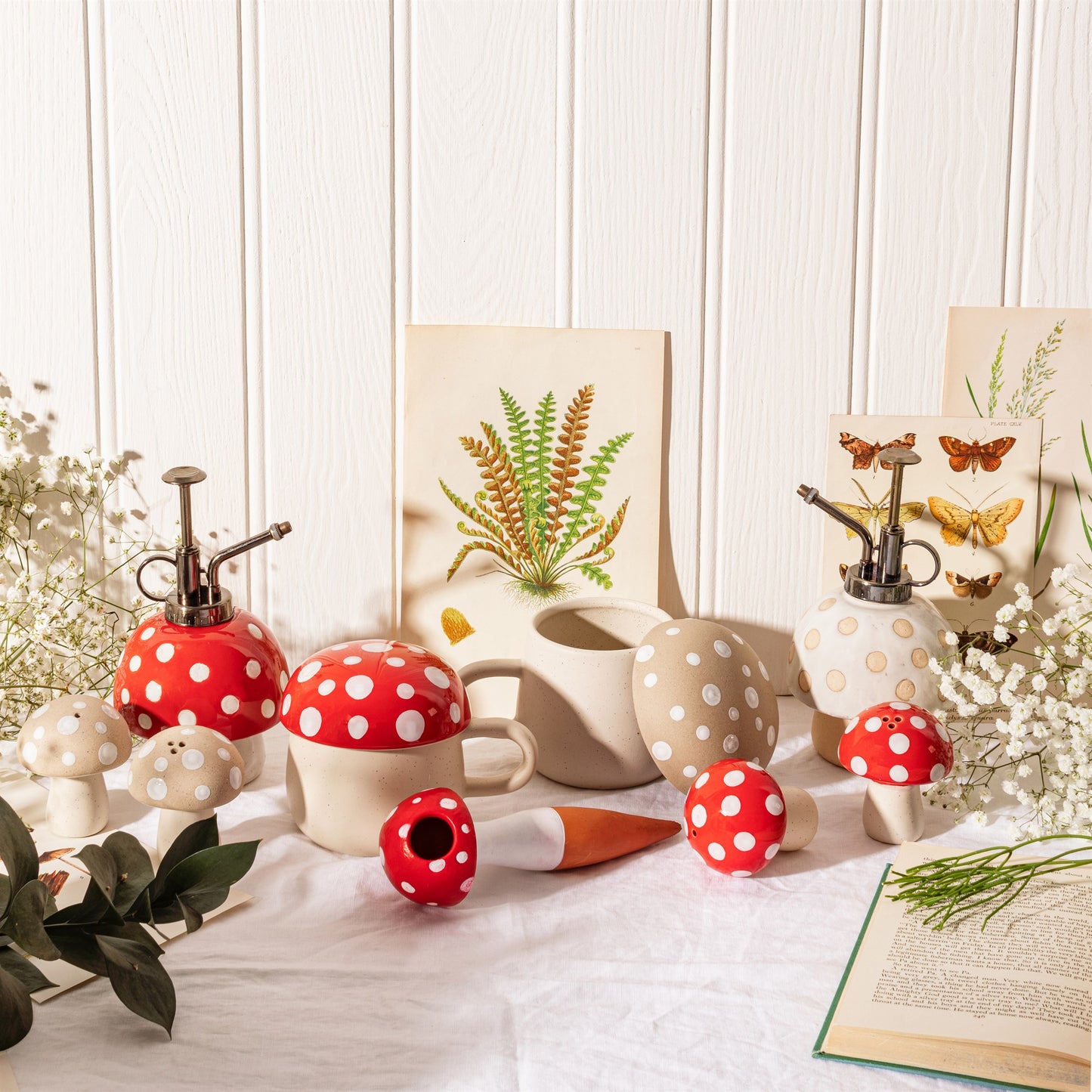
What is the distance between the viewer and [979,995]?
605 millimetres

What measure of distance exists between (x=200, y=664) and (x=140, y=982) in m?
0.28

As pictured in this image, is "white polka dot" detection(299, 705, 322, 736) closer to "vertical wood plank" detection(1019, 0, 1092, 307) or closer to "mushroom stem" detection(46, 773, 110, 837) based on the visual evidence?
"mushroom stem" detection(46, 773, 110, 837)

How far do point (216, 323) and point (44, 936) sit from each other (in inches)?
21.8

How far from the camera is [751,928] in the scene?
0.69m

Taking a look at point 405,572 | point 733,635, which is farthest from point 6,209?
point 733,635

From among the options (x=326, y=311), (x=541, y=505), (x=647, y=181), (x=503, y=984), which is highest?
(x=647, y=181)

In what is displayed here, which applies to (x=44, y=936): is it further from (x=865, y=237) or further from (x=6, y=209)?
(x=865, y=237)

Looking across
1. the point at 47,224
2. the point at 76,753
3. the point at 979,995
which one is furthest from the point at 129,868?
the point at 47,224

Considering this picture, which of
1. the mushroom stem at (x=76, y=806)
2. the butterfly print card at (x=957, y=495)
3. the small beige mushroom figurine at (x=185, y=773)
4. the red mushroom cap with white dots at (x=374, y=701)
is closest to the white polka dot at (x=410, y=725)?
the red mushroom cap with white dots at (x=374, y=701)

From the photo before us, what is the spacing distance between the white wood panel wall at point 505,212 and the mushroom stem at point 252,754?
190 mm

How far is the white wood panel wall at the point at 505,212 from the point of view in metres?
0.91

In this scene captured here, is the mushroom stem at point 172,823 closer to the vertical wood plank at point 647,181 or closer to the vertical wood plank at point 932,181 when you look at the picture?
the vertical wood plank at point 647,181

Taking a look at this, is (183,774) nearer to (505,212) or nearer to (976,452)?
(505,212)

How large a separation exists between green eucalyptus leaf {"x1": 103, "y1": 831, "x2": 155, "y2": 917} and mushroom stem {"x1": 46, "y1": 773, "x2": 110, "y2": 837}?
16 centimetres
